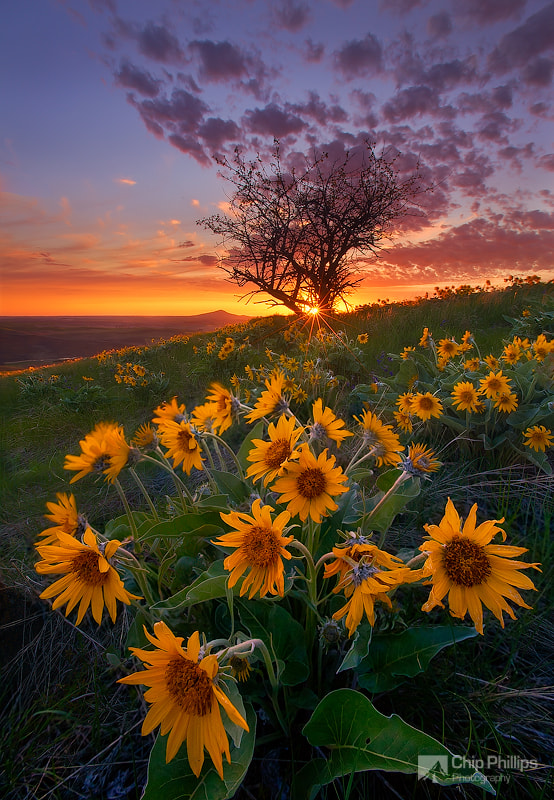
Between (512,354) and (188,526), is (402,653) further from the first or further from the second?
(512,354)

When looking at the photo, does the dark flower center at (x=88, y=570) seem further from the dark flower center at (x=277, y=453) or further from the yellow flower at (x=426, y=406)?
the yellow flower at (x=426, y=406)

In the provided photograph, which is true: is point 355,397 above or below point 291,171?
below

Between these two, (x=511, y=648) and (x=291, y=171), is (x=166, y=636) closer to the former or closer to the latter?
(x=511, y=648)

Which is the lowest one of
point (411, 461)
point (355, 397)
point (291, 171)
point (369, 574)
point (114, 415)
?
point (114, 415)

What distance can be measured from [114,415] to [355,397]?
3.52 metres

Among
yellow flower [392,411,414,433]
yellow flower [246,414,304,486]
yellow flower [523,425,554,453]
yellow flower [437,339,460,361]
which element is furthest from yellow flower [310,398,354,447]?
yellow flower [437,339,460,361]

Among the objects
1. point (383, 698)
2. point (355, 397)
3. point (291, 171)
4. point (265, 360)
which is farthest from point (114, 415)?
point (291, 171)

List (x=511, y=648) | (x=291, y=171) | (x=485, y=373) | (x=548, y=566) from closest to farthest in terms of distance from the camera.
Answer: (x=511, y=648) < (x=548, y=566) < (x=485, y=373) < (x=291, y=171)

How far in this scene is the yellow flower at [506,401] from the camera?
110 inches

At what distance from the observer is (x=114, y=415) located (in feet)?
18.9

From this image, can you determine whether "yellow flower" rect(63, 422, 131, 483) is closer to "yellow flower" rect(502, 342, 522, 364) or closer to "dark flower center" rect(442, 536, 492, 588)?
"dark flower center" rect(442, 536, 492, 588)

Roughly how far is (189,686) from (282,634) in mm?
471

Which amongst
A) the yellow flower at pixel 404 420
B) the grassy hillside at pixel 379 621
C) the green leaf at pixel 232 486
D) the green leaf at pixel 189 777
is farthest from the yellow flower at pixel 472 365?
the green leaf at pixel 189 777

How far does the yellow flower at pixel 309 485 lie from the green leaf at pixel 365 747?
45 centimetres
